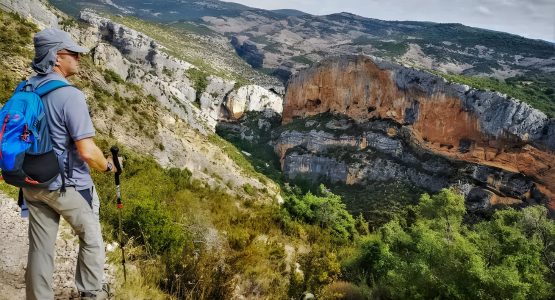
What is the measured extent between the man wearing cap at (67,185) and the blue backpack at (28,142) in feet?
0.24

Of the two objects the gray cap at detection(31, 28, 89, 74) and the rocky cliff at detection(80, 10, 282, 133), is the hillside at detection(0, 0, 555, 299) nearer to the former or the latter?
the rocky cliff at detection(80, 10, 282, 133)

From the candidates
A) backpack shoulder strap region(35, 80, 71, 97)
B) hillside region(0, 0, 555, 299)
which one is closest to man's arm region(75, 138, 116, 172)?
backpack shoulder strap region(35, 80, 71, 97)

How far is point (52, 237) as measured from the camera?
3.47 m

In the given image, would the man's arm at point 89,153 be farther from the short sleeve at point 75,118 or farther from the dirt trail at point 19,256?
the dirt trail at point 19,256

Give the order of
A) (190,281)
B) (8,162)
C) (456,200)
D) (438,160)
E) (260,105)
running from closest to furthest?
(8,162) < (190,281) < (456,200) < (438,160) < (260,105)

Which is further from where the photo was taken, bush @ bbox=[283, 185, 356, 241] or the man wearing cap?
bush @ bbox=[283, 185, 356, 241]

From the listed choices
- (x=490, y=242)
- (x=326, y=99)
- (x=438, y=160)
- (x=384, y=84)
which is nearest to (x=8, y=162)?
(x=490, y=242)

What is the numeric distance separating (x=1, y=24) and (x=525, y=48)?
580 ft

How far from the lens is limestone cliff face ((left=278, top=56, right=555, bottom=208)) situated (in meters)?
51.2

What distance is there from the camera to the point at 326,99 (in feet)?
274

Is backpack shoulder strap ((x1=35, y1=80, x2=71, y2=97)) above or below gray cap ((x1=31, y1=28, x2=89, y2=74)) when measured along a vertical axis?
below

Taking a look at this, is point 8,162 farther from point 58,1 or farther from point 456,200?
point 58,1

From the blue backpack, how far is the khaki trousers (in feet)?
0.68

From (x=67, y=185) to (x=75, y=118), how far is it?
0.61m
